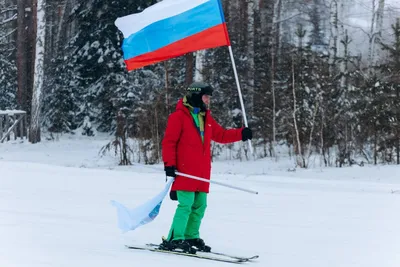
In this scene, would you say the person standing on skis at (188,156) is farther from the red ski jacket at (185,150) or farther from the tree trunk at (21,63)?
the tree trunk at (21,63)

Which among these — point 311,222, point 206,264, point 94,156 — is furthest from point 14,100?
point 206,264

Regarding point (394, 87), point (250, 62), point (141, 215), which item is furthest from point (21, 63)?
point (141, 215)

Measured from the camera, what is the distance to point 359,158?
715 inches

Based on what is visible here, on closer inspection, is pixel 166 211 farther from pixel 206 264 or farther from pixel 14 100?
pixel 14 100

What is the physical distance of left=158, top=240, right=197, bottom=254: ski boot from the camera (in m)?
6.48

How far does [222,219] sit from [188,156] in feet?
8.43

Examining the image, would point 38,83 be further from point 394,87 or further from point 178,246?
point 178,246

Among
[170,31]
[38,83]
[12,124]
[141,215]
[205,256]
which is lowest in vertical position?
[205,256]

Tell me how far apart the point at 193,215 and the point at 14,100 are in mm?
26967

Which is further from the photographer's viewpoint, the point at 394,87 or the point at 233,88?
the point at 233,88

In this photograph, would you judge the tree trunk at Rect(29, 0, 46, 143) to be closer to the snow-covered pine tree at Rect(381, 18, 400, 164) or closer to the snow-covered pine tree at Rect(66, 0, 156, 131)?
the snow-covered pine tree at Rect(66, 0, 156, 131)

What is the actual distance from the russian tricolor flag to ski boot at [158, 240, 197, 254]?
7.26 feet

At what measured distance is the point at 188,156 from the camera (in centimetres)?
653

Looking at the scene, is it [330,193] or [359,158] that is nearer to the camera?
[330,193]
